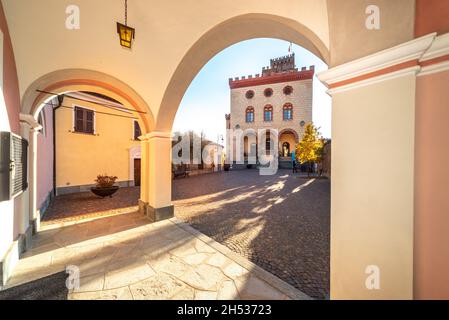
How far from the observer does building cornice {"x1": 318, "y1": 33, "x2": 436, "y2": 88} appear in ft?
4.57

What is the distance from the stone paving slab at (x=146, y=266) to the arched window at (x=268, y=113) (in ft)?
86.9

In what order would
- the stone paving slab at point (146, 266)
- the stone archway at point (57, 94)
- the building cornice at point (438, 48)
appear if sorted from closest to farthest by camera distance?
the building cornice at point (438, 48)
the stone paving slab at point (146, 266)
the stone archway at point (57, 94)

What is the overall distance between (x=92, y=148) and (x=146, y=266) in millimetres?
9878

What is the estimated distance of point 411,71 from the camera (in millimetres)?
1459

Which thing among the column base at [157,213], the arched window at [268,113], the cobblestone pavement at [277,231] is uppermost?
the arched window at [268,113]

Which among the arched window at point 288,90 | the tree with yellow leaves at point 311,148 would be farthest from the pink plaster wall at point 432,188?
the arched window at point 288,90

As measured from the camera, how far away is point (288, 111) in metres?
27.5

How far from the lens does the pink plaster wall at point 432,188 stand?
54.3 inches

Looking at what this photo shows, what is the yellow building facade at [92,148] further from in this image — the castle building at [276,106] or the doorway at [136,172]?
the castle building at [276,106]

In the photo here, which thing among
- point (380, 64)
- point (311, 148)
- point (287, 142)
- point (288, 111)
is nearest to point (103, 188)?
point (380, 64)

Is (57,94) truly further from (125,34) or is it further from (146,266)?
(146,266)

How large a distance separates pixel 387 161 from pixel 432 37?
968mm

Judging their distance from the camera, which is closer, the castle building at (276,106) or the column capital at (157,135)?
the column capital at (157,135)
